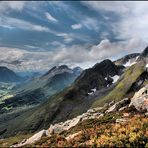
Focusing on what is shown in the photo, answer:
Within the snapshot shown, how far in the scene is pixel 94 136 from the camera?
106m

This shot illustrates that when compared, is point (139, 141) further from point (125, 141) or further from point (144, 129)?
point (144, 129)

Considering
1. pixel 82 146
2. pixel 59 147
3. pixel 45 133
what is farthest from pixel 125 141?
pixel 45 133

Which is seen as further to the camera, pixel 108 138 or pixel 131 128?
pixel 131 128

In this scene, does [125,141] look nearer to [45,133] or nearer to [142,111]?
[45,133]

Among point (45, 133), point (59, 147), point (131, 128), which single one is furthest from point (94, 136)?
point (45, 133)

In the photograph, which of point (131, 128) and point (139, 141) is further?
point (131, 128)

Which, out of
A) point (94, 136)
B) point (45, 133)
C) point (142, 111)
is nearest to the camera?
point (94, 136)

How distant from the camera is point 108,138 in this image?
9456cm

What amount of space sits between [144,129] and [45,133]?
271ft

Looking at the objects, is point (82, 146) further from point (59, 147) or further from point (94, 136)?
point (94, 136)

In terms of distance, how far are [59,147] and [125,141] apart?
17.5 metres

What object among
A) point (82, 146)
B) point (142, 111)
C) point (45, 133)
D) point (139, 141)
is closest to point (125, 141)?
point (139, 141)

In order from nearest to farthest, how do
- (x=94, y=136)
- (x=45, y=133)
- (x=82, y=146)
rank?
(x=82, y=146) < (x=94, y=136) < (x=45, y=133)

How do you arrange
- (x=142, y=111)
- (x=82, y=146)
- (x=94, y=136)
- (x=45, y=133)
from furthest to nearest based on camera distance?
1. (x=142, y=111)
2. (x=45, y=133)
3. (x=94, y=136)
4. (x=82, y=146)
